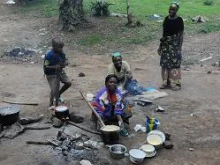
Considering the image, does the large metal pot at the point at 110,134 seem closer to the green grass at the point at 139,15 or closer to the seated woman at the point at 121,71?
the seated woman at the point at 121,71

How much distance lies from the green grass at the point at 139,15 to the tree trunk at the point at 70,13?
0.82m

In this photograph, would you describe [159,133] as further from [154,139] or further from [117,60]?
[117,60]

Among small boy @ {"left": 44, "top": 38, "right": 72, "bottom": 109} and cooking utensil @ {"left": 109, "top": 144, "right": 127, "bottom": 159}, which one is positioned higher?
small boy @ {"left": 44, "top": 38, "right": 72, "bottom": 109}

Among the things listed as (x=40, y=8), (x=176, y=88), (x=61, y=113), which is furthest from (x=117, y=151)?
(x=40, y=8)

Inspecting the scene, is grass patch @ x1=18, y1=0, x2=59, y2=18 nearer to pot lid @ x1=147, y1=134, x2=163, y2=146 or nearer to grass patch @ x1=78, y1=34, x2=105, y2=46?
grass patch @ x1=78, y1=34, x2=105, y2=46

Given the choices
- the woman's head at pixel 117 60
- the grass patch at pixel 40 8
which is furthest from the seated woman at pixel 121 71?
the grass patch at pixel 40 8

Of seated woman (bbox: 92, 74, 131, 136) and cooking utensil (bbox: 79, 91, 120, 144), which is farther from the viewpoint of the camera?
seated woman (bbox: 92, 74, 131, 136)

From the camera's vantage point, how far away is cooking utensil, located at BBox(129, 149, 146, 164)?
19.8 ft

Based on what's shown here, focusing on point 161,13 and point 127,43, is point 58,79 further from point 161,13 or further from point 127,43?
point 161,13

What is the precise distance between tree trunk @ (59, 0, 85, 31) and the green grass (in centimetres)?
82

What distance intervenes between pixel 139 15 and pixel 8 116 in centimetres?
1051

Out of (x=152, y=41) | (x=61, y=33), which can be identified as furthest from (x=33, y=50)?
(x=152, y=41)

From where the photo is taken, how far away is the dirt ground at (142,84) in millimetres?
6375

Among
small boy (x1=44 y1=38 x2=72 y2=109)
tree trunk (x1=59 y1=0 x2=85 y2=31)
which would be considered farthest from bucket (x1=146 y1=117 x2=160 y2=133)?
tree trunk (x1=59 y1=0 x2=85 y2=31)
